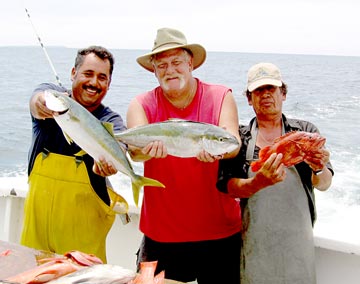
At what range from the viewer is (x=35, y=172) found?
310 centimetres

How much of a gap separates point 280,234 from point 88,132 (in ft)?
4.67

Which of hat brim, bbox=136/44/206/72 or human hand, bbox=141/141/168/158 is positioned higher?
hat brim, bbox=136/44/206/72

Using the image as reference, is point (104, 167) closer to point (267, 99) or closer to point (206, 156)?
point (206, 156)

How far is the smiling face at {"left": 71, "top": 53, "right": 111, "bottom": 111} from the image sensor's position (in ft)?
10.1

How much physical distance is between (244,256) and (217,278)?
280mm

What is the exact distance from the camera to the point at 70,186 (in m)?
3.04

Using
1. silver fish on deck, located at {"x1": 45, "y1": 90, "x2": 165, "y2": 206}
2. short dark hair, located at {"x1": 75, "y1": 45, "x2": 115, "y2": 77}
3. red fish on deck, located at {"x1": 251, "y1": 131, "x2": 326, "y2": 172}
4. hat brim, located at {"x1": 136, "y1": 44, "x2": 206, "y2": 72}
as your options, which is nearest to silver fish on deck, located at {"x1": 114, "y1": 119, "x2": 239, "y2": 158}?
silver fish on deck, located at {"x1": 45, "y1": 90, "x2": 165, "y2": 206}

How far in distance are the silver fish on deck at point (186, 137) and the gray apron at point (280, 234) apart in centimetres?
36

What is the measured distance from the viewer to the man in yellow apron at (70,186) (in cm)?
305

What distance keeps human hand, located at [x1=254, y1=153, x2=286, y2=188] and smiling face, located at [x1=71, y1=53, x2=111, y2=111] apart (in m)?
1.28

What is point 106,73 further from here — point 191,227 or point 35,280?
point 35,280

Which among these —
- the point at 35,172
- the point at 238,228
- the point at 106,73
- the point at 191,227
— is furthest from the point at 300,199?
the point at 35,172

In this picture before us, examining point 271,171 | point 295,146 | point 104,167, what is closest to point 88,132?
point 104,167

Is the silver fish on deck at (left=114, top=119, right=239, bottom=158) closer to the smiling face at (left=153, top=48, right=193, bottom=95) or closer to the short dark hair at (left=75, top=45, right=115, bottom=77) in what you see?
the smiling face at (left=153, top=48, right=193, bottom=95)
